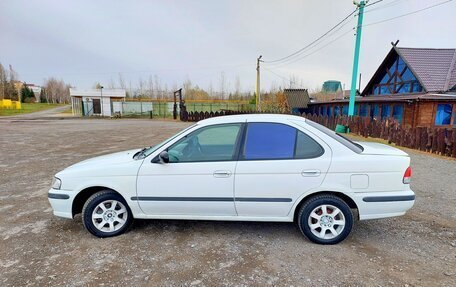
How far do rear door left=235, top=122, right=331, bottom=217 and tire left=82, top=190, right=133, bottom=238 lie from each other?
151cm

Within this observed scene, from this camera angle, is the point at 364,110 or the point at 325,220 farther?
the point at 364,110

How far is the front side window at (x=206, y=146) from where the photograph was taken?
309 centimetres

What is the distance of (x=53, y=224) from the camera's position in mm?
3596

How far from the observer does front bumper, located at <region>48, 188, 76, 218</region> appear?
10.4 feet

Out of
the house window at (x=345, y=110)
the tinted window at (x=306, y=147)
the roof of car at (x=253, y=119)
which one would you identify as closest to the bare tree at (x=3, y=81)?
the house window at (x=345, y=110)

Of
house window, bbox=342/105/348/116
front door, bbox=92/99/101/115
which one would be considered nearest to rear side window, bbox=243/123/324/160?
house window, bbox=342/105/348/116

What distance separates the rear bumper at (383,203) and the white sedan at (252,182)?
11 millimetres

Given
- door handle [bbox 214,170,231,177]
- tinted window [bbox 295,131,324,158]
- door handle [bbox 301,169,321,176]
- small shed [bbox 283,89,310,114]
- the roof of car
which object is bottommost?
door handle [bbox 214,170,231,177]

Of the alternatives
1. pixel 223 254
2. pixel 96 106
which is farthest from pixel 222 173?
pixel 96 106

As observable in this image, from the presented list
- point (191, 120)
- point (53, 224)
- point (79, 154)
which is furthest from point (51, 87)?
point (53, 224)

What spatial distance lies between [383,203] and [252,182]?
5.04 ft

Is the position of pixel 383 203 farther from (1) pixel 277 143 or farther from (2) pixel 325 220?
(1) pixel 277 143

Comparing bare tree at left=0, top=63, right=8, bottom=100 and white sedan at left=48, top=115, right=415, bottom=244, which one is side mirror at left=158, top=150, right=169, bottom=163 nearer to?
white sedan at left=48, top=115, right=415, bottom=244

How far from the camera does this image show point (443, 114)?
16.0 metres
